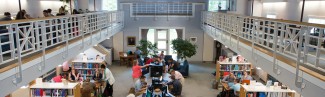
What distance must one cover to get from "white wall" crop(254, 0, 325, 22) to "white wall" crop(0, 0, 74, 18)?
10400 millimetres

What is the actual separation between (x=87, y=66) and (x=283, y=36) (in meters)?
9.27

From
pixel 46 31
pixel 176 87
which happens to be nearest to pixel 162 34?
pixel 176 87

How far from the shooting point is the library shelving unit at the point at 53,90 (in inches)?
353

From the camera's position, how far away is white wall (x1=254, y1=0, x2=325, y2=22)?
9211 millimetres

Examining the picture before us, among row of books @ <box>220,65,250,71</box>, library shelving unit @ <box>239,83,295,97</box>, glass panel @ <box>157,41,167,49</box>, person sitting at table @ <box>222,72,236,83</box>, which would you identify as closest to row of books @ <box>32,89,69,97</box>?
library shelving unit @ <box>239,83,295,97</box>

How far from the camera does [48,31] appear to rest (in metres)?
7.45

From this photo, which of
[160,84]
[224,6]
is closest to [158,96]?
[160,84]

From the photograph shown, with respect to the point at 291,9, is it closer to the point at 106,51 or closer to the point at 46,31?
the point at 46,31

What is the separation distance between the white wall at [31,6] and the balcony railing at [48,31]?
103 inches

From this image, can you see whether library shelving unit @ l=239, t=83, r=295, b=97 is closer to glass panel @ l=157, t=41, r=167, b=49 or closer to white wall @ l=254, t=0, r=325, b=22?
white wall @ l=254, t=0, r=325, b=22

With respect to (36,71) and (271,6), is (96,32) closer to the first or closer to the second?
(36,71)

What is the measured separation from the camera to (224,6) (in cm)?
1780

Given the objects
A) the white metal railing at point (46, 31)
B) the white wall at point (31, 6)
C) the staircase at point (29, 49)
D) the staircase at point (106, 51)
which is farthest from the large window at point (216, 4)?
the staircase at point (29, 49)

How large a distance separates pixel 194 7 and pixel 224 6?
2.21 metres
